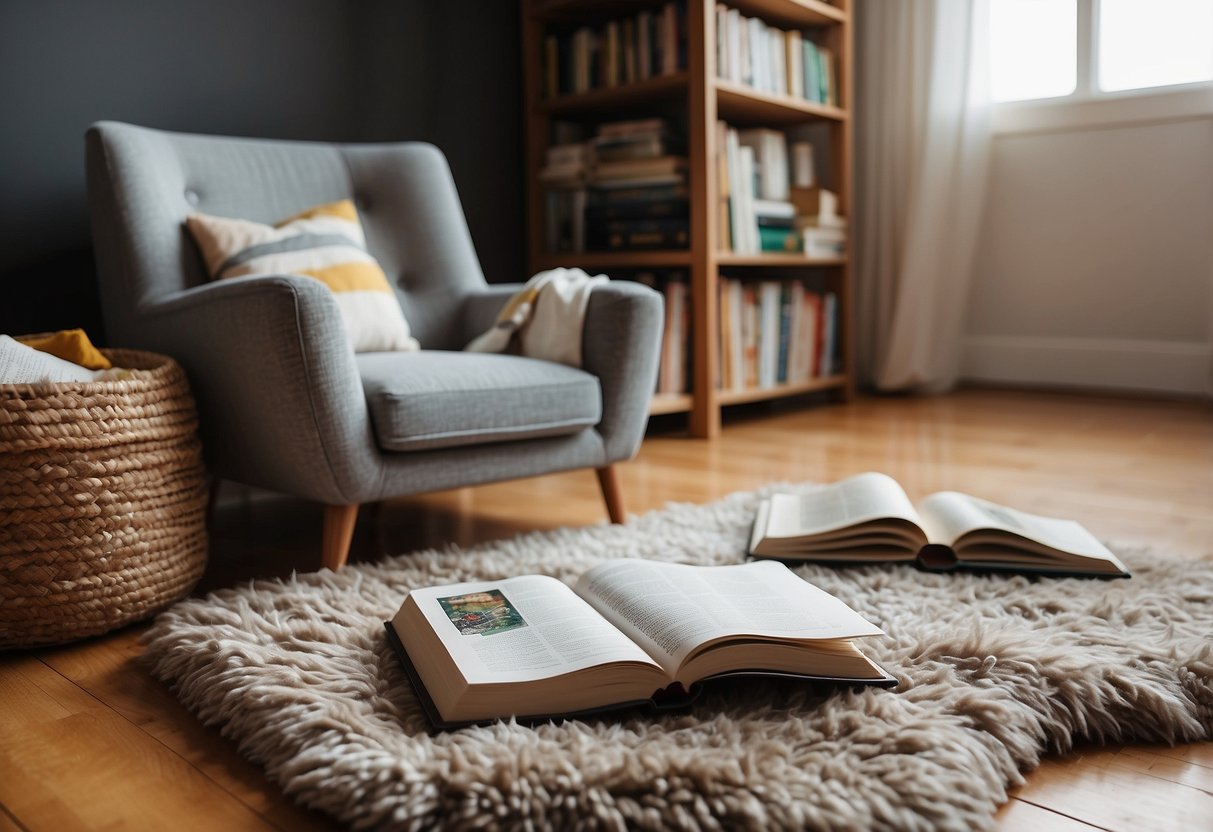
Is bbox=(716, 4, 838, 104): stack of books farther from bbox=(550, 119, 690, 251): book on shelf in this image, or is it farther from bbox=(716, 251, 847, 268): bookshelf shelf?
bbox=(716, 251, 847, 268): bookshelf shelf

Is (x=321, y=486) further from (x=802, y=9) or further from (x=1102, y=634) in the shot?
(x=802, y=9)

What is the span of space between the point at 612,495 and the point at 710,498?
30 centimetres

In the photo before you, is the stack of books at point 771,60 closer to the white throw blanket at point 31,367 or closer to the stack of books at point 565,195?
the stack of books at point 565,195

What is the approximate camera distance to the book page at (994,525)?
1.51m

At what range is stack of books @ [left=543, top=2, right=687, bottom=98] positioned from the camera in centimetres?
292

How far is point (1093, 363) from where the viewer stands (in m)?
3.55

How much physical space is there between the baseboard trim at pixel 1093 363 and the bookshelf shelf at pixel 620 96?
152 centimetres

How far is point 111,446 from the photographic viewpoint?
1432mm

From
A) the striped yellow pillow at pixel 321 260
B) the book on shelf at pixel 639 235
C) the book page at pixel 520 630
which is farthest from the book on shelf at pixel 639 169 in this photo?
the book page at pixel 520 630

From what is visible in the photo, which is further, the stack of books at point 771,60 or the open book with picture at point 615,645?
the stack of books at point 771,60

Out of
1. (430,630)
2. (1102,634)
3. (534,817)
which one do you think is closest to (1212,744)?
(1102,634)

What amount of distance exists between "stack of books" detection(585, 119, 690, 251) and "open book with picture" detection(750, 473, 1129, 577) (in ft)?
4.98

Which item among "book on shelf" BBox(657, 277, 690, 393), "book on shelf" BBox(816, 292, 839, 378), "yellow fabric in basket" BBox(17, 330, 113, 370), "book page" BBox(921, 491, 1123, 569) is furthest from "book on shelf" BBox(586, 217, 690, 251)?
"yellow fabric in basket" BBox(17, 330, 113, 370)

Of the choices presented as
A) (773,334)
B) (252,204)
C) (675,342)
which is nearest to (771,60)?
(773,334)
